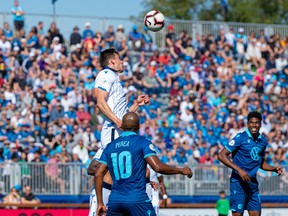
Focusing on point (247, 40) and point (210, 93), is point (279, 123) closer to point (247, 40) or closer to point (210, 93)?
point (210, 93)

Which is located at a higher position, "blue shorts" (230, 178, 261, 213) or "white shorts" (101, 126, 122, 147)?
"white shorts" (101, 126, 122, 147)

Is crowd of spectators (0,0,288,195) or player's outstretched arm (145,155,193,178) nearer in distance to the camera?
player's outstretched arm (145,155,193,178)

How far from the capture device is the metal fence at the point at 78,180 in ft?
77.8

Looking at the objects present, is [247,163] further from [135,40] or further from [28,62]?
[135,40]

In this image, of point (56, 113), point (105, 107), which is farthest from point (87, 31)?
point (105, 107)

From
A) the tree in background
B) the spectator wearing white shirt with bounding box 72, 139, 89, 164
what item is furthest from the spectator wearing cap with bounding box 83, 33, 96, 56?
the tree in background

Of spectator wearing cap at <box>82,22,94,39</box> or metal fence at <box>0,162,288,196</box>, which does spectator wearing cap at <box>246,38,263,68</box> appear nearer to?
spectator wearing cap at <box>82,22,94,39</box>

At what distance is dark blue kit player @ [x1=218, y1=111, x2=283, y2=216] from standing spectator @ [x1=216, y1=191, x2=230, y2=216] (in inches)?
335

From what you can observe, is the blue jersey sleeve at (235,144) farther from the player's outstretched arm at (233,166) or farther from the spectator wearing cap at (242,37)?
the spectator wearing cap at (242,37)

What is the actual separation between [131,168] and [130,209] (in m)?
0.53

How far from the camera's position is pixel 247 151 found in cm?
1521

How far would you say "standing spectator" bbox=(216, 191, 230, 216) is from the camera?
23859mm

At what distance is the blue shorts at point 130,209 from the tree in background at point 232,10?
53.8 meters

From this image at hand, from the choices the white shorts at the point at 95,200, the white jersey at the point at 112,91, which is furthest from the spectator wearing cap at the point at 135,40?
the white shorts at the point at 95,200
